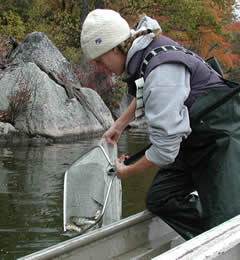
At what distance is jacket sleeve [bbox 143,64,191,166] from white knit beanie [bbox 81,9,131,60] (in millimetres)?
373

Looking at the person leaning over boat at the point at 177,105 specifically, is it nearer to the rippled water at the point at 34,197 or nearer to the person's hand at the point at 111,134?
the person's hand at the point at 111,134


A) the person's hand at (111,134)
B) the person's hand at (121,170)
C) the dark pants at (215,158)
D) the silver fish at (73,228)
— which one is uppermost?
the dark pants at (215,158)

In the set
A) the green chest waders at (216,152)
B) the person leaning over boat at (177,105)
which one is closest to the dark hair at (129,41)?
the person leaning over boat at (177,105)

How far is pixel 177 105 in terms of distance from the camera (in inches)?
91.7

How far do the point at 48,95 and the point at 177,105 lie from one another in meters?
10.9

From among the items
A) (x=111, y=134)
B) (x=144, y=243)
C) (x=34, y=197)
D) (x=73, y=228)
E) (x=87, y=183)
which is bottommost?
(x=34, y=197)

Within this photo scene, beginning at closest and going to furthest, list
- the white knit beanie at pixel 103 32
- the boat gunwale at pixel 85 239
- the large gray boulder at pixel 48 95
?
1. the white knit beanie at pixel 103 32
2. the boat gunwale at pixel 85 239
3. the large gray boulder at pixel 48 95

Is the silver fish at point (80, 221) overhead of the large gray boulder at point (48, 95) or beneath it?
overhead

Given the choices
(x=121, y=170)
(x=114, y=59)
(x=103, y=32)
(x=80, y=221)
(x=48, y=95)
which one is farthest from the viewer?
(x=48, y=95)

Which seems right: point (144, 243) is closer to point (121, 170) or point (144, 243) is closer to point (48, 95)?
point (121, 170)

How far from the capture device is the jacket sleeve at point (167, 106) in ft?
7.62

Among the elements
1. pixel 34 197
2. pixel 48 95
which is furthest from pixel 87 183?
pixel 48 95

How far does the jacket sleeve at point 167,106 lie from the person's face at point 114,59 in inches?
12.8

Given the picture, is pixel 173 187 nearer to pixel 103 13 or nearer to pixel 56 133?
pixel 103 13
